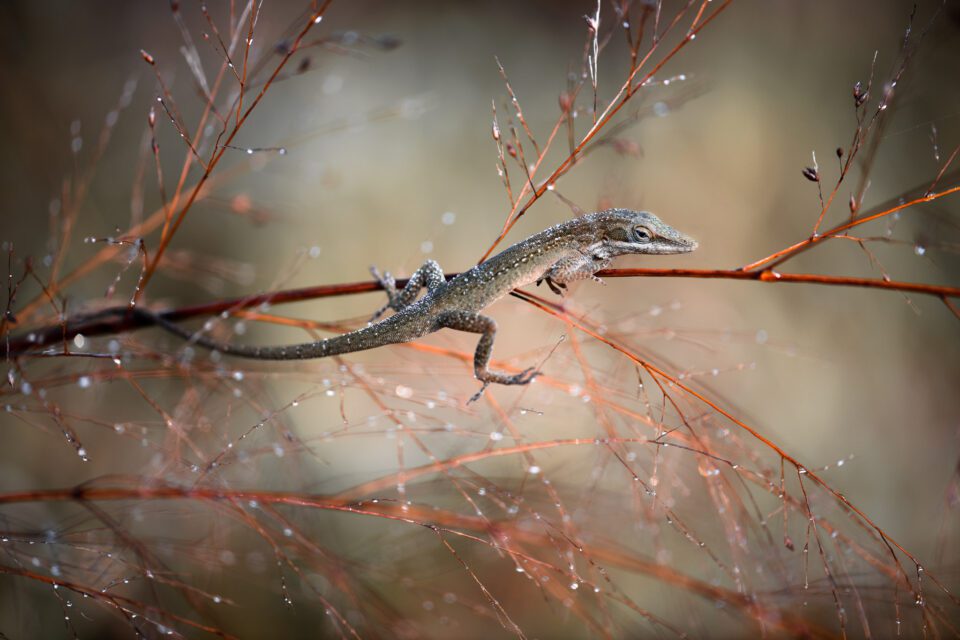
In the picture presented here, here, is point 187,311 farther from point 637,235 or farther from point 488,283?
point 637,235

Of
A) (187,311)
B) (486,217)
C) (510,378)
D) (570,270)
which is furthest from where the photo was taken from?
(486,217)

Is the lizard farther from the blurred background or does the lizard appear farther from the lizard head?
the blurred background

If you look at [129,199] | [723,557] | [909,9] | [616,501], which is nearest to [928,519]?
[723,557]

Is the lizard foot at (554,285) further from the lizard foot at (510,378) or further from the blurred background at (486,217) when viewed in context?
the blurred background at (486,217)

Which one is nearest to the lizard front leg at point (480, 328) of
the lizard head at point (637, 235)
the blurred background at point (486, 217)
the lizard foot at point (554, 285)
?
the lizard foot at point (554, 285)

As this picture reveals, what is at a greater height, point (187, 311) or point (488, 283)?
point (488, 283)

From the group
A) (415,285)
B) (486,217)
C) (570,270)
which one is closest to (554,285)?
(570,270)
